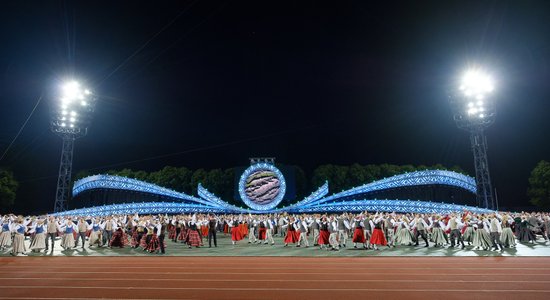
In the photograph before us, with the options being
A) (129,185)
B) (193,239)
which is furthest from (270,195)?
(193,239)

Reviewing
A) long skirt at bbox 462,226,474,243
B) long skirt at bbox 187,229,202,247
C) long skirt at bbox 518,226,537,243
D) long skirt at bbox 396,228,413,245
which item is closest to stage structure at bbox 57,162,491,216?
long skirt at bbox 518,226,537,243

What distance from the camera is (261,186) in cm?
4144

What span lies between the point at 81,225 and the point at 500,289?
18.0 meters

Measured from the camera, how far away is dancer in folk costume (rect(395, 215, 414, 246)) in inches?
679

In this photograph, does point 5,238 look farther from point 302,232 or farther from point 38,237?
point 302,232

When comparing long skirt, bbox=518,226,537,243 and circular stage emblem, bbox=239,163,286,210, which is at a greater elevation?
circular stage emblem, bbox=239,163,286,210

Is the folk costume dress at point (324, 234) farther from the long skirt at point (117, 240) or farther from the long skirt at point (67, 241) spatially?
the long skirt at point (67, 241)

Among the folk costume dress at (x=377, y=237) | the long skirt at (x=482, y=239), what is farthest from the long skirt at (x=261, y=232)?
the long skirt at (x=482, y=239)

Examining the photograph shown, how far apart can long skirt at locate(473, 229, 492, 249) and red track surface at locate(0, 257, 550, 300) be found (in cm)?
267

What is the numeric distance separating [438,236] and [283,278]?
11.1m

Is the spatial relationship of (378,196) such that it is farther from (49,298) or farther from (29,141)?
(29,141)

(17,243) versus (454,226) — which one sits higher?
(454,226)

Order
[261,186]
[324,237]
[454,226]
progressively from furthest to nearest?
[261,186]
[324,237]
[454,226]

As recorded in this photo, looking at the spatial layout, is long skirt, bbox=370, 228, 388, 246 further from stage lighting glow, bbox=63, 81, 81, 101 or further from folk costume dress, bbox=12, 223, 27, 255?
stage lighting glow, bbox=63, 81, 81, 101
